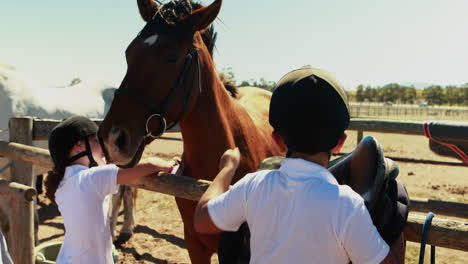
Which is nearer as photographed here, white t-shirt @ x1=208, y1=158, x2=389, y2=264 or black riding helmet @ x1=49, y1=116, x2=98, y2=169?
white t-shirt @ x1=208, y1=158, x2=389, y2=264

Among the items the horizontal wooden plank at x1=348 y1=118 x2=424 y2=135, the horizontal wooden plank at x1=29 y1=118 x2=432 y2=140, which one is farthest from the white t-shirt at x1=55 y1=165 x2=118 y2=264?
the horizontal wooden plank at x1=348 y1=118 x2=424 y2=135

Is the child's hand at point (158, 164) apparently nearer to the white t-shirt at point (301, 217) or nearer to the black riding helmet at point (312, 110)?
the white t-shirt at point (301, 217)

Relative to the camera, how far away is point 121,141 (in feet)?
5.65

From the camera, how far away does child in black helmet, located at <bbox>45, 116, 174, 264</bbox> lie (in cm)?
178

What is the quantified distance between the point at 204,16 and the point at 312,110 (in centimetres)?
132

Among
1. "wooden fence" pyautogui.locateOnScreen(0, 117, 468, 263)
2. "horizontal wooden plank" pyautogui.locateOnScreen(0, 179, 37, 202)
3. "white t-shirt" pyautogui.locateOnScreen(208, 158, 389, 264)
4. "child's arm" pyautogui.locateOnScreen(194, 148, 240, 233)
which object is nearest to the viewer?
"white t-shirt" pyautogui.locateOnScreen(208, 158, 389, 264)

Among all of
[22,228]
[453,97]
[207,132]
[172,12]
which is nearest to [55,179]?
[207,132]

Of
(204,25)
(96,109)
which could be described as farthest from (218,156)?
(96,109)

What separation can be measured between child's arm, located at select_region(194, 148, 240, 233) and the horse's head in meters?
0.69

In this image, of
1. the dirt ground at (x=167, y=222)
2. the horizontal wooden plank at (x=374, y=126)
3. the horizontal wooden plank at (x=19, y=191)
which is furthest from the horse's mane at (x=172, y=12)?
the dirt ground at (x=167, y=222)

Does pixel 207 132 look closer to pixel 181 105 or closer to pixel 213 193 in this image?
pixel 181 105

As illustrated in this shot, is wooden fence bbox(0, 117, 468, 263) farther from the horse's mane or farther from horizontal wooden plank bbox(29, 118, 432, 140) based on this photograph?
the horse's mane

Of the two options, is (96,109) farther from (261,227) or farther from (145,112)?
(261,227)

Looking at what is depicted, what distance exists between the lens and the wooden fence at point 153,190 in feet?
3.80
